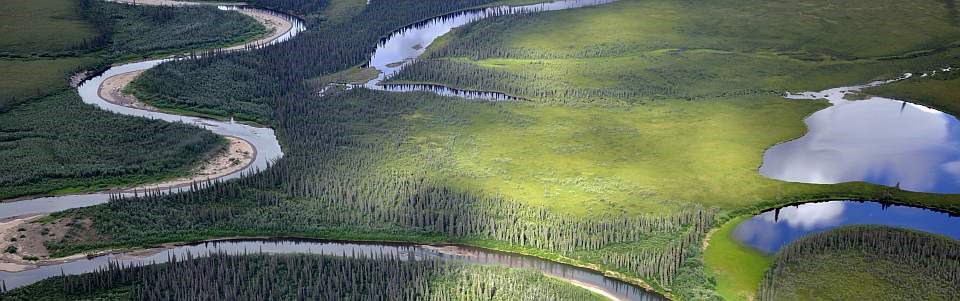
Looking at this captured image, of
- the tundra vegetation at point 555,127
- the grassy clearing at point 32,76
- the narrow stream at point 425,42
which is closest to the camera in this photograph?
the tundra vegetation at point 555,127

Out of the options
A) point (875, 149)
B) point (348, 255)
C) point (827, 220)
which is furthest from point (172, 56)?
point (827, 220)

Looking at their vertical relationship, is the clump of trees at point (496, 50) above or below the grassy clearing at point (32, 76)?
above

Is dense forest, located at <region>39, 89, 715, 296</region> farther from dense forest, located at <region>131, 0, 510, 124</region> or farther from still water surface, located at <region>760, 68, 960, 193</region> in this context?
dense forest, located at <region>131, 0, 510, 124</region>

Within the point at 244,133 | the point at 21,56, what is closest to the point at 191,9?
the point at 21,56

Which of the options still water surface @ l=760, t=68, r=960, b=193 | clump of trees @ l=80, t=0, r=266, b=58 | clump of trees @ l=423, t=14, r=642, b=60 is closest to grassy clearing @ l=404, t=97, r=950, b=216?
still water surface @ l=760, t=68, r=960, b=193

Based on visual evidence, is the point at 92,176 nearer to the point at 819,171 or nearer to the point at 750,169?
the point at 750,169

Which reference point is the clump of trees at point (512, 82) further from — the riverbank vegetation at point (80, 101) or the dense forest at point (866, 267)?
the dense forest at point (866, 267)

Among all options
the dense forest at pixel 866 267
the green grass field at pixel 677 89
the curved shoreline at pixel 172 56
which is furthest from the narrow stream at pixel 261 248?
the dense forest at pixel 866 267
